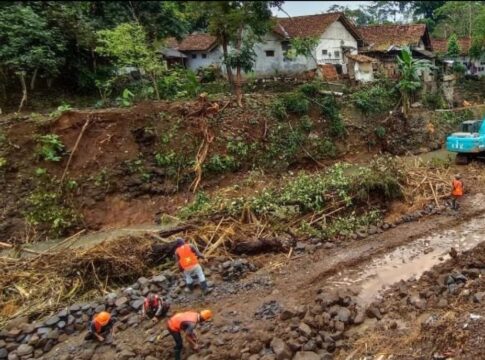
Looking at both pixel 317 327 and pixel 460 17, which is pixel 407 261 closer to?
pixel 317 327

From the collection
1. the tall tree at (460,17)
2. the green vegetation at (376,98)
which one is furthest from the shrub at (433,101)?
the tall tree at (460,17)

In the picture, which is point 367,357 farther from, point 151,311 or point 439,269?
point 151,311

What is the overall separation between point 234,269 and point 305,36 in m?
19.8

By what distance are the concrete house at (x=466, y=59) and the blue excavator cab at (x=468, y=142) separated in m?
16.3

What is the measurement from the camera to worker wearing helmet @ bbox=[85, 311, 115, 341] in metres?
8.59

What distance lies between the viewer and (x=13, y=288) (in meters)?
10.5

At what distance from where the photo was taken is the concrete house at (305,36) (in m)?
27.0

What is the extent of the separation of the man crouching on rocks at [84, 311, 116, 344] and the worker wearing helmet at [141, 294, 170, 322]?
0.75m

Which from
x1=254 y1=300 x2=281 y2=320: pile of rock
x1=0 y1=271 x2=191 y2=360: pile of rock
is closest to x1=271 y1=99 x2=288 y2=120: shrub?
x1=0 y1=271 x2=191 y2=360: pile of rock

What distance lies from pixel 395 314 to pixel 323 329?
1.49 m

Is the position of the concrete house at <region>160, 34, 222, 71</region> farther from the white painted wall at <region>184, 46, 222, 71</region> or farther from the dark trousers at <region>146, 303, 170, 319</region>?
the dark trousers at <region>146, 303, 170, 319</region>

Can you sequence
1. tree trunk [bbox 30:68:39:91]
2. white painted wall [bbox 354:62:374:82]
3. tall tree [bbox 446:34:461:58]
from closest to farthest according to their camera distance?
tree trunk [bbox 30:68:39:91] < white painted wall [bbox 354:62:374:82] < tall tree [bbox 446:34:461:58]

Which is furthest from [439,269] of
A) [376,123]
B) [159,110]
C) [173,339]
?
[376,123]

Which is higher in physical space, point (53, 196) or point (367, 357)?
point (53, 196)
